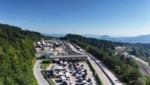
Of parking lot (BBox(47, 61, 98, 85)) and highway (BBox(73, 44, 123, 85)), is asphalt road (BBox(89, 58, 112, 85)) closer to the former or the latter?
highway (BBox(73, 44, 123, 85))

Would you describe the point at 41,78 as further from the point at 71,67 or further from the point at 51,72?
the point at 71,67

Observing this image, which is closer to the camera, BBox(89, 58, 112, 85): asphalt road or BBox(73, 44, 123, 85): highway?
BBox(73, 44, 123, 85): highway

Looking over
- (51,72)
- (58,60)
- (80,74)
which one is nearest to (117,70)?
(80,74)

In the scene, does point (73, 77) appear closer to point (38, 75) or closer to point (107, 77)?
point (107, 77)

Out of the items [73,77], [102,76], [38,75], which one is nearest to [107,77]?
→ [102,76]

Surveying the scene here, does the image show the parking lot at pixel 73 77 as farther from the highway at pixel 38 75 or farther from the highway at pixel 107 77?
the highway at pixel 38 75

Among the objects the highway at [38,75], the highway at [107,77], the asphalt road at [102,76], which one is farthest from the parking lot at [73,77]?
the highway at [38,75]

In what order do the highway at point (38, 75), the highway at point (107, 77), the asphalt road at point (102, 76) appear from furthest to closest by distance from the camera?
1. the asphalt road at point (102, 76)
2. the highway at point (107, 77)
3. the highway at point (38, 75)

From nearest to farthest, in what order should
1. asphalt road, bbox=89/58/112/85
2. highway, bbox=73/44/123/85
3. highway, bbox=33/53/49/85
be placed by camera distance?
highway, bbox=33/53/49/85 < highway, bbox=73/44/123/85 < asphalt road, bbox=89/58/112/85

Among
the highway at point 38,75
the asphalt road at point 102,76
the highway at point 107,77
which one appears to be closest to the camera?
the highway at point 38,75

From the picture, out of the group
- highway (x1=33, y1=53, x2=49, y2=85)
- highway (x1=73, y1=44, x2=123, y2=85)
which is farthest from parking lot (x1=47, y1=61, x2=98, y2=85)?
highway (x1=33, y1=53, x2=49, y2=85)

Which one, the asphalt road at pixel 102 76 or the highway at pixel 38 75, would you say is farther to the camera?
the asphalt road at pixel 102 76

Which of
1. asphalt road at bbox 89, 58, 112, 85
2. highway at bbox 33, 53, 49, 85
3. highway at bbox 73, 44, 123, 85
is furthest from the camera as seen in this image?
asphalt road at bbox 89, 58, 112, 85
